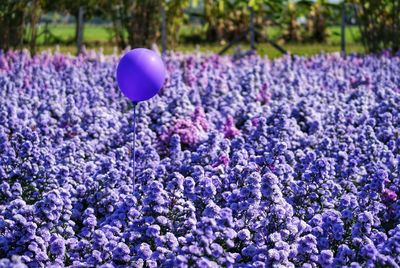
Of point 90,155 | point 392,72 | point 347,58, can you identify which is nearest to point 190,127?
point 90,155

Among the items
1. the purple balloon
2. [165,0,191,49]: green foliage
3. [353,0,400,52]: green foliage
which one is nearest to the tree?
[165,0,191,49]: green foliage

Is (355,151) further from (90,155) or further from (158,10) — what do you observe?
(158,10)

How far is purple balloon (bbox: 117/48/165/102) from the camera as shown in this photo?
557 cm

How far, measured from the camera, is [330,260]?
372 centimetres

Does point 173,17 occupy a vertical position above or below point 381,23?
above

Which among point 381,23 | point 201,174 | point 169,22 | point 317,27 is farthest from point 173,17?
point 201,174

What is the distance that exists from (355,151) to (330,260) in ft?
7.46

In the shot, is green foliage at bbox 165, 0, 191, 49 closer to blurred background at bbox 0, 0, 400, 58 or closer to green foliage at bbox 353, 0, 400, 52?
blurred background at bbox 0, 0, 400, 58

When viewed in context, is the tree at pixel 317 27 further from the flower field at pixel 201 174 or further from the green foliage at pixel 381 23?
the flower field at pixel 201 174

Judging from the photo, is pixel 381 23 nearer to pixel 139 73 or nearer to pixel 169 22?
pixel 169 22

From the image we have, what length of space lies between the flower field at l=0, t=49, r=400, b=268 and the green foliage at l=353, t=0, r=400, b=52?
11.2 ft

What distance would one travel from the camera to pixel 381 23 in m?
12.8

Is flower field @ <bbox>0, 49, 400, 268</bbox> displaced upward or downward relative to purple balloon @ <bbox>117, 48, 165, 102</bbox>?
downward

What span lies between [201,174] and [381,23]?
8749 mm
